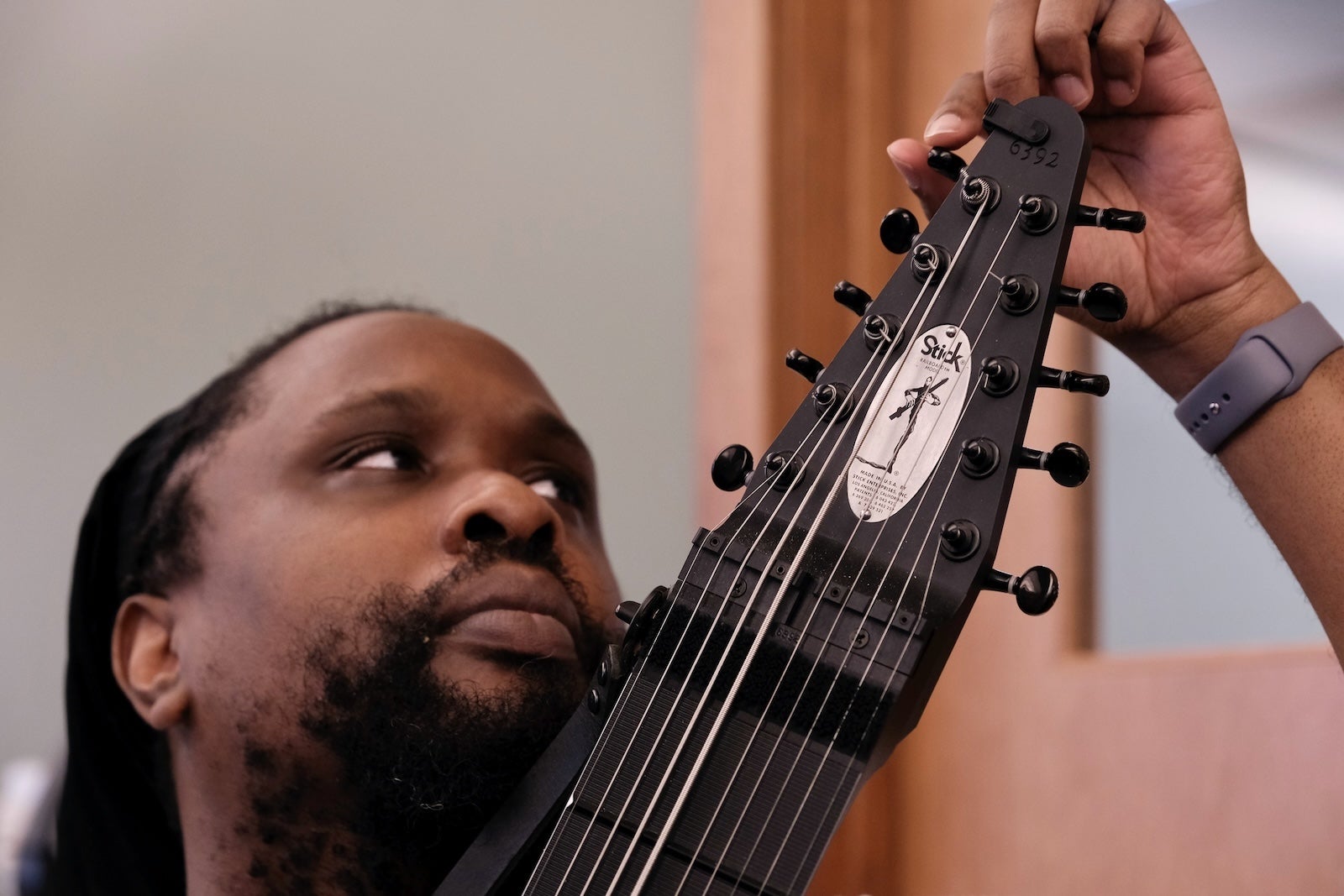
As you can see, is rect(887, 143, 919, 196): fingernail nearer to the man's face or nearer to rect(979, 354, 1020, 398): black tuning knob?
rect(979, 354, 1020, 398): black tuning knob

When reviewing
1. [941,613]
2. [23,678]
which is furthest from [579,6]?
[941,613]

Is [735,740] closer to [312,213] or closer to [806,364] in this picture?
[806,364]

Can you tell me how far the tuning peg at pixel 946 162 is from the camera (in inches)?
27.1

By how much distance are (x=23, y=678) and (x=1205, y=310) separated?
1729mm

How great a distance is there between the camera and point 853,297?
2.26 feet

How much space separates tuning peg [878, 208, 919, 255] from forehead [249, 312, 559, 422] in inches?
18.5

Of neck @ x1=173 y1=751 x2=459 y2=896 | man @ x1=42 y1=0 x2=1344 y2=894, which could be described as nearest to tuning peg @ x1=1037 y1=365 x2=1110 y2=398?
man @ x1=42 y1=0 x2=1344 y2=894

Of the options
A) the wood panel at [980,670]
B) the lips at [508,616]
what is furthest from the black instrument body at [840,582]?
the wood panel at [980,670]

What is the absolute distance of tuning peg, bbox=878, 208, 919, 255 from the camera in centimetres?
69

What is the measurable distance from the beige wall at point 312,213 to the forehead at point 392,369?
497mm

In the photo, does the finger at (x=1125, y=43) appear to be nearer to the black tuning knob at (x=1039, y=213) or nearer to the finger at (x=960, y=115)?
the finger at (x=960, y=115)

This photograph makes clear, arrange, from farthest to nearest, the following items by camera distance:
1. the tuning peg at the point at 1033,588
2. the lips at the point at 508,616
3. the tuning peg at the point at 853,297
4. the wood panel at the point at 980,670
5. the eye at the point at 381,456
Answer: the wood panel at the point at 980,670, the eye at the point at 381,456, the lips at the point at 508,616, the tuning peg at the point at 853,297, the tuning peg at the point at 1033,588

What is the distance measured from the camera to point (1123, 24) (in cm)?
83

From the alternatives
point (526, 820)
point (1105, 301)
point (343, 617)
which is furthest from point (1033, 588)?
point (343, 617)
